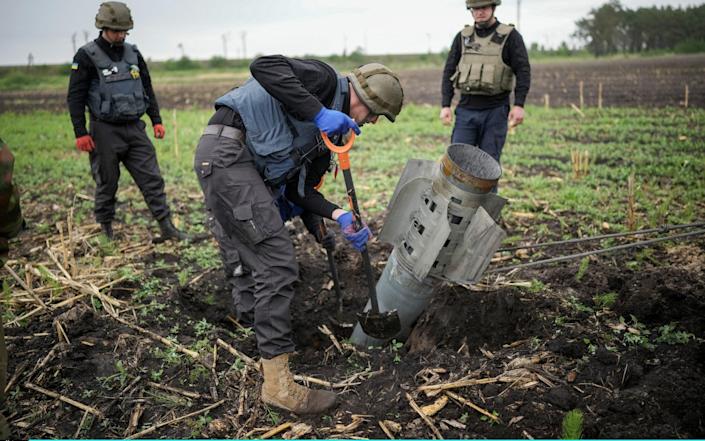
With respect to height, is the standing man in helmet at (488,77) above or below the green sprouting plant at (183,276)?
above

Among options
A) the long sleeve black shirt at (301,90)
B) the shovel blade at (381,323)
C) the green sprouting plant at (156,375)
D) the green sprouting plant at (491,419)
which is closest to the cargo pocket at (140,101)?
the long sleeve black shirt at (301,90)

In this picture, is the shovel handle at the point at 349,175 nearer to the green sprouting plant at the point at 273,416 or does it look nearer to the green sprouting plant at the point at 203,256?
the green sprouting plant at the point at 273,416

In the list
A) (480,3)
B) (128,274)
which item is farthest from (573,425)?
(480,3)

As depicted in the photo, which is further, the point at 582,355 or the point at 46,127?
the point at 46,127

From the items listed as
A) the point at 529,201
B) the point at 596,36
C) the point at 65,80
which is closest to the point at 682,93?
the point at 529,201

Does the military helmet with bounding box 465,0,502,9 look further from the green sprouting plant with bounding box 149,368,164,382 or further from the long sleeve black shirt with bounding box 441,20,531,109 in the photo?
the green sprouting plant with bounding box 149,368,164,382

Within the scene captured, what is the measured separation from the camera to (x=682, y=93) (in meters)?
19.4

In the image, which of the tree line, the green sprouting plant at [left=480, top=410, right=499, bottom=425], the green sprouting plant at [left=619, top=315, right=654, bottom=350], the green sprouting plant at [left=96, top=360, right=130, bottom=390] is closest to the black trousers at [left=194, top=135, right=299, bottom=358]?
the green sprouting plant at [left=96, top=360, right=130, bottom=390]

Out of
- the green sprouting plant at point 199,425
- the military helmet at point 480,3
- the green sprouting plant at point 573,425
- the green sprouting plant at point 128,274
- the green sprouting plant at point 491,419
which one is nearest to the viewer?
the green sprouting plant at point 573,425

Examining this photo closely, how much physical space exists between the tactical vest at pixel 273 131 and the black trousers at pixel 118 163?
324cm

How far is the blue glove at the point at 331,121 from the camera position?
3.42m

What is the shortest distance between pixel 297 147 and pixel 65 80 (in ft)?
131

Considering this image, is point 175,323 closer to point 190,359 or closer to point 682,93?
point 190,359

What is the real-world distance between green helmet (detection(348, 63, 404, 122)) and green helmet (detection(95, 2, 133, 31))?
365 cm
